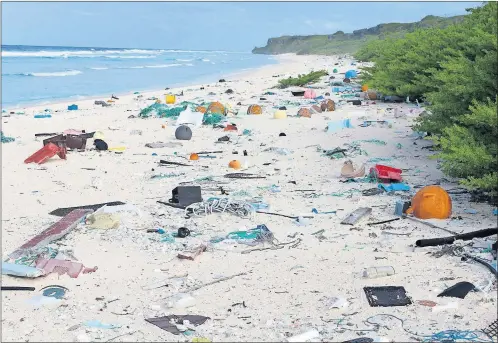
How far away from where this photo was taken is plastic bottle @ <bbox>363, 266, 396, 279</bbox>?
371 centimetres

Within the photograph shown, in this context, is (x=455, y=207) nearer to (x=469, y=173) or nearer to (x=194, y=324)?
(x=469, y=173)

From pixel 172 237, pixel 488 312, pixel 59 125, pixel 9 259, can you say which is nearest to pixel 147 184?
pixel 172 237

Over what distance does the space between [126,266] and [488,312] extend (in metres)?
2.36

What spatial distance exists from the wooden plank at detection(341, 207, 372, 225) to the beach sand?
7 cm

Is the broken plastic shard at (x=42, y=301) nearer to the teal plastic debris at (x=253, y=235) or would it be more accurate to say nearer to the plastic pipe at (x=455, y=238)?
the teal plastic debris at (x=253, y=235)

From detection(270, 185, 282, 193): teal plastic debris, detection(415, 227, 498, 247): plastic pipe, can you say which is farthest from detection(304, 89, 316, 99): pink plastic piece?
detection(415, 227, 498, 247): plastic pipe

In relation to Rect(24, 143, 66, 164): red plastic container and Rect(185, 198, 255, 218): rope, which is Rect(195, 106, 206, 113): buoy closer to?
Rect(24, 143, 66, 164): red plastic container

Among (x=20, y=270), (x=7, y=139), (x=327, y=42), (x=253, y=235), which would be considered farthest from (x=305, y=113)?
(x=327, y=42)

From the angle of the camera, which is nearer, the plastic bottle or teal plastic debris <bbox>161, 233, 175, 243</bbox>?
the plastic bottle

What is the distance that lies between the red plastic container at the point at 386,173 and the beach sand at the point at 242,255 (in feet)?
0.48

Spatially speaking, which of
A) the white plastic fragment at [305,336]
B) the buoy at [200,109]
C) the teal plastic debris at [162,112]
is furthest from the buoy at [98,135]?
the white plastic fragment at [305,336]

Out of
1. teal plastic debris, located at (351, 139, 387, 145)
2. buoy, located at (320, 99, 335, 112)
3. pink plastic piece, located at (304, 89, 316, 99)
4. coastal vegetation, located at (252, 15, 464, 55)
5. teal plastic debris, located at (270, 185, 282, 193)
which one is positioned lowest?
teal plastic debris, located at (270, 185, 282, 193)

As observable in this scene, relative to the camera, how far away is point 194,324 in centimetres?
318

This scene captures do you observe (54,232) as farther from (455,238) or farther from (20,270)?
(455,238)
